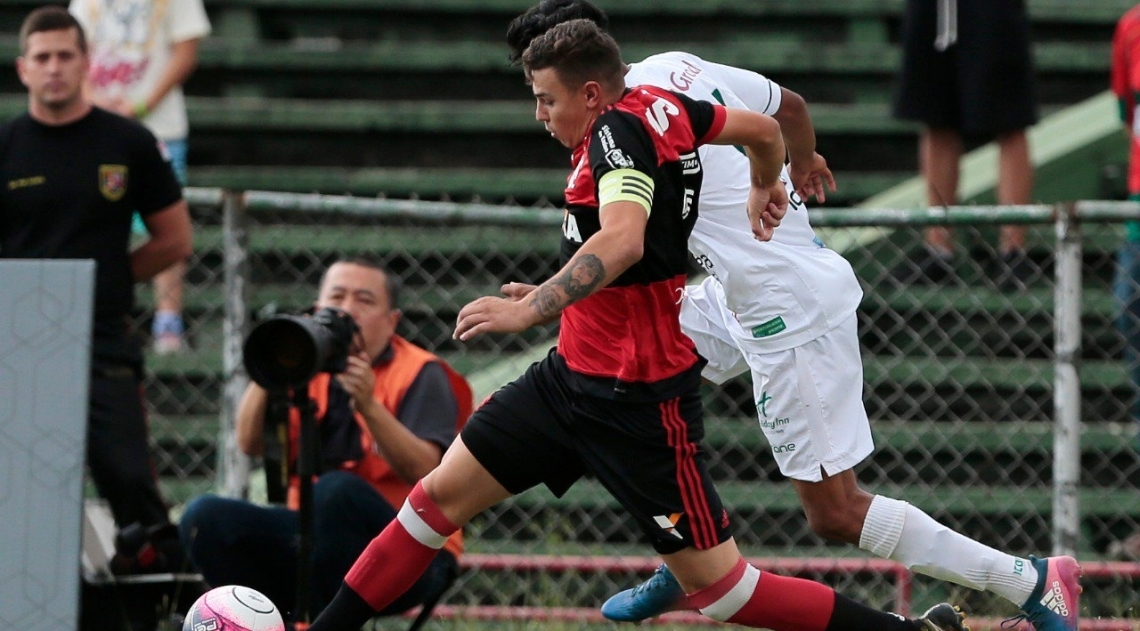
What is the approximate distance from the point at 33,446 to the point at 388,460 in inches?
40.6

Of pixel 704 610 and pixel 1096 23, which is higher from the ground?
pixel 1096 23

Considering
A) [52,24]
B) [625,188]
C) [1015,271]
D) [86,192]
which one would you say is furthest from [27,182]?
[1015,271]

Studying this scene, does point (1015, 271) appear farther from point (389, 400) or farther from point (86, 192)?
point (86, 192)

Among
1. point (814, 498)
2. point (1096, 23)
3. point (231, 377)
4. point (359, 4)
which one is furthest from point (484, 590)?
point (1096, 23)

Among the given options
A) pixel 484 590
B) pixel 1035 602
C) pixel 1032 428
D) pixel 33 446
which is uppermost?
pixel 33 446

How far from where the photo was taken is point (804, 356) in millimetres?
4480

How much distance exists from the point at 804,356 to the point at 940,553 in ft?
2.05

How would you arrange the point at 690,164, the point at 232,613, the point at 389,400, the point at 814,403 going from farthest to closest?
the point at 389,400 < the point at 814,403 < the point at 232,613 < the point at 690,164

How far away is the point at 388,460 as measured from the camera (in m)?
4.91

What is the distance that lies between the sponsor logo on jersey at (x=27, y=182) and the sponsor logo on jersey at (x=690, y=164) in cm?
251

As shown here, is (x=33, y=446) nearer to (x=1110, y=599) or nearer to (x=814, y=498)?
(x=814, y=498)

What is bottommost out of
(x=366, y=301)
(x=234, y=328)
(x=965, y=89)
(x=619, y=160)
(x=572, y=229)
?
(x=234, y=328)

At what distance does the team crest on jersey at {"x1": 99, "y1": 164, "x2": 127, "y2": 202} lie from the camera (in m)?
5.53

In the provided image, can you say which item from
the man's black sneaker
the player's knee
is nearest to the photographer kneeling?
the player's knee
